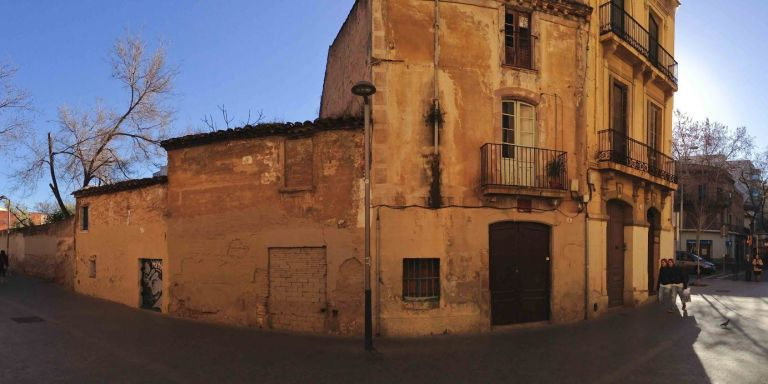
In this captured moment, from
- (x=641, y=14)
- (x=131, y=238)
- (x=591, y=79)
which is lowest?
(x=131, y=238)

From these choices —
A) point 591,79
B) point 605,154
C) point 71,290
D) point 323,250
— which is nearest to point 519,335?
point 323,250

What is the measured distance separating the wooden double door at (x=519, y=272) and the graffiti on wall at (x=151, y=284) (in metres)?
9.35

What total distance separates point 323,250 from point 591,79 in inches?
341

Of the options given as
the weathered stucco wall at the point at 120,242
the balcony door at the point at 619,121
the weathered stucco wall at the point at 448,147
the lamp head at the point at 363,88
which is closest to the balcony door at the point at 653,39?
the balcony door at the point at 619,121

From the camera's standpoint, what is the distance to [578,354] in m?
8.93

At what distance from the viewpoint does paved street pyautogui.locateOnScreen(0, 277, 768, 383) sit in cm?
749

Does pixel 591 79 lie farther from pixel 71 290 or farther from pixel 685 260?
pixel 685 260

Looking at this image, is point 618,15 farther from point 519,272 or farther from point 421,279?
point 421,279

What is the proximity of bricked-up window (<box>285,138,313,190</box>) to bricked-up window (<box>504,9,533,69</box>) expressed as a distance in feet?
17.7

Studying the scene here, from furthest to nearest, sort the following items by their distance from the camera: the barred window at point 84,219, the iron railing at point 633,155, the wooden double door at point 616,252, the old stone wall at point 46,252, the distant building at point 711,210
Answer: the distant building at point 711,210 → the old stone wall at point 46,252 → the barred window at point 84,219 → the wooden double door at point 616,252 → the iron railing at point 633,155

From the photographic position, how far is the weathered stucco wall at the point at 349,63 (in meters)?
11.5

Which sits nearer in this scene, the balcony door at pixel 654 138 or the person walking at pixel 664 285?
the person walking at pixel 664 285

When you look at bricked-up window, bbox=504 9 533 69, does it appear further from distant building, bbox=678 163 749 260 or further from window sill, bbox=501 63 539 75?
distant building, bbox=678 163 749 260

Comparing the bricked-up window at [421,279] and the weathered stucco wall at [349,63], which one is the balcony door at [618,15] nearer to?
the weathered stucco wall at [349,63]
